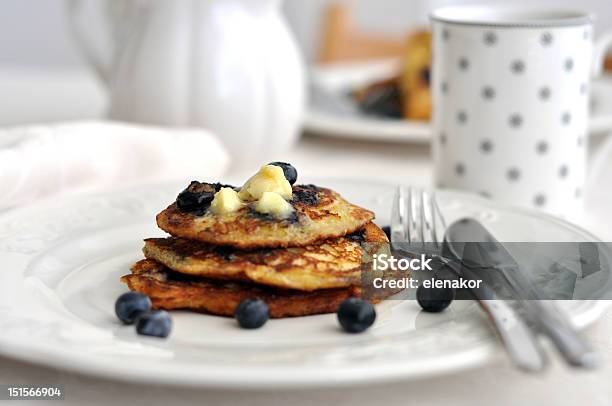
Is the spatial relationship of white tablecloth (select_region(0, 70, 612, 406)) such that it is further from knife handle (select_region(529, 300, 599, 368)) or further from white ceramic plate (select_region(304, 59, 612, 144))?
white ceramic plate (select_region(304, 59, 612, 144))

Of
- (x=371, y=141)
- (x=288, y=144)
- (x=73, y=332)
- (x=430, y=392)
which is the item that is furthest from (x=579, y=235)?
(x=371, y=141)

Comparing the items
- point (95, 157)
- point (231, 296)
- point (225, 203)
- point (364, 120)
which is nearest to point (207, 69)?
point (95, 157)

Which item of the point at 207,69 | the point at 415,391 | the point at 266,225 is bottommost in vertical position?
the point at 415,391

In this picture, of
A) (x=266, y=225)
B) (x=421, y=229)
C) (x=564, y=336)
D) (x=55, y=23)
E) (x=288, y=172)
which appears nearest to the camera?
(x=564, y=336)

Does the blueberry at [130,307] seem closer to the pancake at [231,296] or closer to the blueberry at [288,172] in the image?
the pancake at [231,296]

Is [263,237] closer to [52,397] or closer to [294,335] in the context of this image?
[294,335]

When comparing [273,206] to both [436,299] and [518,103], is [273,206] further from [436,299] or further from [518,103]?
[518,103]
